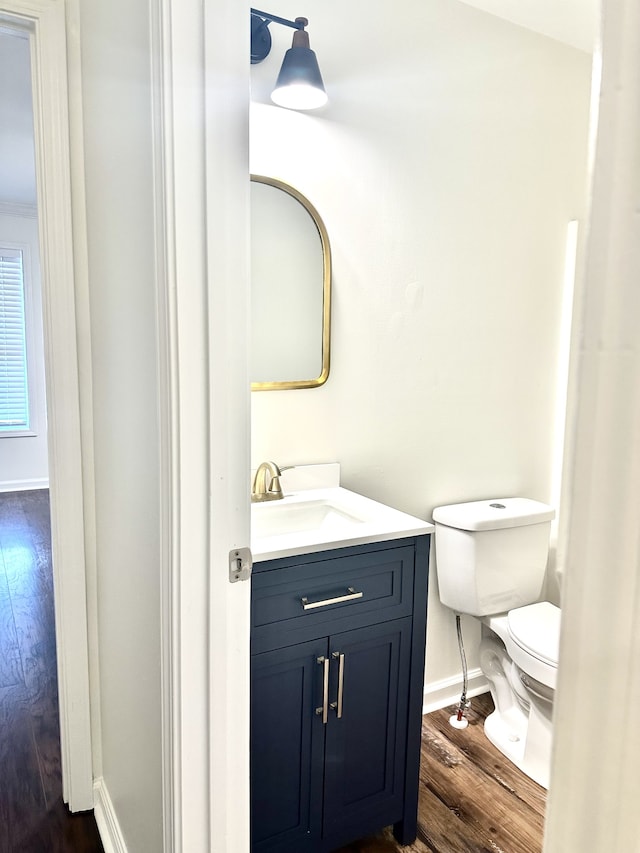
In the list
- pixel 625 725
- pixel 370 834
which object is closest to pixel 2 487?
pixel 370 834

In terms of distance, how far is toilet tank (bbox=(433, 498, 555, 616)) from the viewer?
2.10 metres

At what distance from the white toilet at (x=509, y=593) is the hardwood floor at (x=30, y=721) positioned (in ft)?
4.30

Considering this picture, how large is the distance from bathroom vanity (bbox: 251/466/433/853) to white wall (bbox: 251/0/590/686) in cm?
49

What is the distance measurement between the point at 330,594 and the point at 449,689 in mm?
1127

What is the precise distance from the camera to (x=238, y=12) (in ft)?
3.00

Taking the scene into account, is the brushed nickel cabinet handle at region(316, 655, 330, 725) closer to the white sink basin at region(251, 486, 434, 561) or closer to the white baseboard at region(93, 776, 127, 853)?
the white sink basin at region(251, 486, 434, 561)

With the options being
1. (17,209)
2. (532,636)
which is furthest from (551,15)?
(17,209)

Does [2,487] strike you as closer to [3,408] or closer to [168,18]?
[3,408]

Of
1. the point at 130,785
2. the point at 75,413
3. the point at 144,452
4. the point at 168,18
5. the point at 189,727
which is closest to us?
the point at 168,18

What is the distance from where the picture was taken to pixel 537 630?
2.01 m

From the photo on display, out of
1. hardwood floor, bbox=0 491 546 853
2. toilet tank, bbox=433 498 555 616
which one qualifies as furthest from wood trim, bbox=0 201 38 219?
toilet tank, bbox=433 498 555 616

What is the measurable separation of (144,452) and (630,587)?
0.99 m

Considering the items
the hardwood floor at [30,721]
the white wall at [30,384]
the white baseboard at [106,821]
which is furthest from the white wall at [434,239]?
the white wall at [30,384]

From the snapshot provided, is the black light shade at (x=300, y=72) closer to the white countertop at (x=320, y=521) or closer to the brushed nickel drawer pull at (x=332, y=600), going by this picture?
the white countertop at (x=320, y=521)
